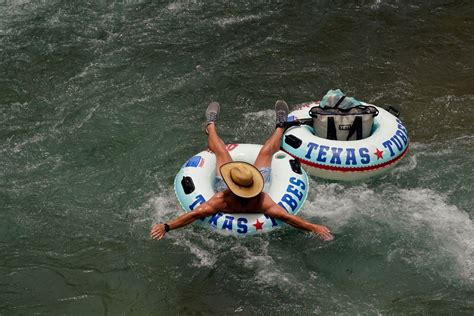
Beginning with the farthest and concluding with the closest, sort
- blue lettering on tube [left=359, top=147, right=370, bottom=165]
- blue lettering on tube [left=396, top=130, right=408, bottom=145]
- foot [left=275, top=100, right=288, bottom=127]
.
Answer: foot [left=275, top=100, right=288, bottom=127]
blue lettering on tube [left=396, top=130, right=408, bottom=145]
blue lettering on tube [left=359, top=147, right=370, bottom=165]

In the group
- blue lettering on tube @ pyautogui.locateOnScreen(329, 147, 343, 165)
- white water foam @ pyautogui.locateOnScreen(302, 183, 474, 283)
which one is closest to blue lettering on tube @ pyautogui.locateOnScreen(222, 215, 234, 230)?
white water foam @ pyautogui.locateOnScreen(302, 183, 474, 283)

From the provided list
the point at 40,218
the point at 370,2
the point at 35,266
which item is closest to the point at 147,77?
the point at 40,218

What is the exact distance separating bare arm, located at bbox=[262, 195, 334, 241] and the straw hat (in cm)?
33

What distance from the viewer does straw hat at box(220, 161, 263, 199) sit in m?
7.33

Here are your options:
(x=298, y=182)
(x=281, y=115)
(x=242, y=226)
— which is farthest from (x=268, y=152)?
(x=242, y=226)

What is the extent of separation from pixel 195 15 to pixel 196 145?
17.4 feet

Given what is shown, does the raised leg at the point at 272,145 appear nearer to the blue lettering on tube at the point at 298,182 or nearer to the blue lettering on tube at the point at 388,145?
the blue lettering on tube at the point at 298,182

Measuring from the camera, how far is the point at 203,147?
33.1 ft

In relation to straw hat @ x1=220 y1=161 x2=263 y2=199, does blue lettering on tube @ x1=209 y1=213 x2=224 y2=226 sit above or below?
below

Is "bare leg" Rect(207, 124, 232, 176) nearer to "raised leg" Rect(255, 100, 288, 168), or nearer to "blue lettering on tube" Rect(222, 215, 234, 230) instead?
"raised leg" Rect(255, 100, 288, 168)

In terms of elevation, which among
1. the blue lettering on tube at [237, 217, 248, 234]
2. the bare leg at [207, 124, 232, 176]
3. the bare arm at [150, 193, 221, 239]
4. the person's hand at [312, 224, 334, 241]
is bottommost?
the person's hand at [312, 224, 334, 241]

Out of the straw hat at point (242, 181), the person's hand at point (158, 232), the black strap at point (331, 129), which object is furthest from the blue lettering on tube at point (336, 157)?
the person's hand at point (158, 232)

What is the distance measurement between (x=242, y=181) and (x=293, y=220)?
887 millimetres

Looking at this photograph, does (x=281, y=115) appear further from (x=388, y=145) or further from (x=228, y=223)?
(x=228, y=223)
